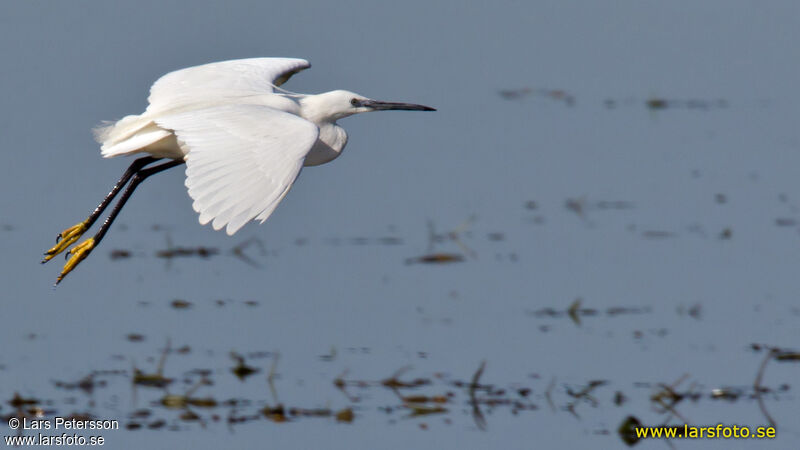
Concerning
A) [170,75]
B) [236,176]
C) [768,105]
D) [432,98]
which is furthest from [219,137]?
[768,105]

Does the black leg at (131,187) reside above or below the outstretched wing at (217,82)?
below

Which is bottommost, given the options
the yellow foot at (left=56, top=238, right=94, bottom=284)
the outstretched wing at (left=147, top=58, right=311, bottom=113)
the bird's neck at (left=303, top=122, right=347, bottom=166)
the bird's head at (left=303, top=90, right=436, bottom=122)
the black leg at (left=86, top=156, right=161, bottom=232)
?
the yellow foot at (left=56, top=238, right=94, bottom=284)

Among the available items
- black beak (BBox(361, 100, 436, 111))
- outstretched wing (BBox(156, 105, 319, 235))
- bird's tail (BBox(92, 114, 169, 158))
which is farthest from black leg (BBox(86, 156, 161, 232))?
black beak (BBox(361, 100, 436, 111))

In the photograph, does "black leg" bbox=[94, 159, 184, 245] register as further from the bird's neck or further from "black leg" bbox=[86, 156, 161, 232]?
the bird's neck

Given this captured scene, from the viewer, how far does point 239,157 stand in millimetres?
8320

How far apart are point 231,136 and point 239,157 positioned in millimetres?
268

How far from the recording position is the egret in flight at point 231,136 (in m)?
7.98

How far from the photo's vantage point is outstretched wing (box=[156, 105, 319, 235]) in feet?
25.9

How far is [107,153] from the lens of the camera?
9.44 meters

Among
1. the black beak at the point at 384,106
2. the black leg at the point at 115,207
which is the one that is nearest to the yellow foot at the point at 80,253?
the black leg at the point at 115,207

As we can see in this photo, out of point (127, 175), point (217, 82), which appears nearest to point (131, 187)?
point (127, 175)

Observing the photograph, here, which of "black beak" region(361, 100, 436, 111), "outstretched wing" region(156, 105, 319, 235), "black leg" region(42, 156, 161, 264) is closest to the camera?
"outstretched wing" region(156, 105, 319, 235)

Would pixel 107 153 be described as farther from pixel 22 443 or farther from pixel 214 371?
pixel 214 371

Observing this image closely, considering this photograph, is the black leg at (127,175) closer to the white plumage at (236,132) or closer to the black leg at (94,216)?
the black leg at (94,216)
